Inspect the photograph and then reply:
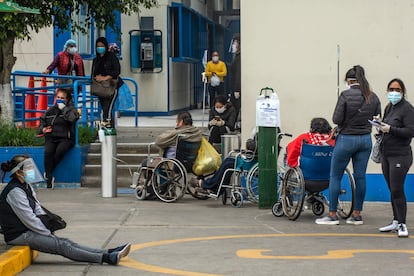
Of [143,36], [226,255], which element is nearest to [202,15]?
[143,36]

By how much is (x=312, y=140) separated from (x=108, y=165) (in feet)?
12.1

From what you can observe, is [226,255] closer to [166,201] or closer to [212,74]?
[166,201]

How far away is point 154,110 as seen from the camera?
77.7 feet

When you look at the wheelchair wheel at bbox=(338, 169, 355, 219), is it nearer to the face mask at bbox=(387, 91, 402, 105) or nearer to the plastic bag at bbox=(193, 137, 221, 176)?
the face mask at bbox=(387, 91, 402, 105)

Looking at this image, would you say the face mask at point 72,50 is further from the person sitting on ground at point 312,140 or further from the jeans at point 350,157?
the jeans at point 350,157

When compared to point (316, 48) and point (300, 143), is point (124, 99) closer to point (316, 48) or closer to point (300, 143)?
point (316, 48)

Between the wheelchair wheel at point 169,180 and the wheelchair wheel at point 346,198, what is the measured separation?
2.26 meters

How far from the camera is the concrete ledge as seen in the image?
8.70 metres

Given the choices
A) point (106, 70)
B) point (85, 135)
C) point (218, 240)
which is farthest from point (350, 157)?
point (106, 70)

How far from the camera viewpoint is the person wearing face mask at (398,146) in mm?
11281

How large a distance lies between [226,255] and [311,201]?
317 centimetres

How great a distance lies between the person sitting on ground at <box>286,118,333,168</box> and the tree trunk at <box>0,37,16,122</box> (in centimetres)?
622

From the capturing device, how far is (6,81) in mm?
16766

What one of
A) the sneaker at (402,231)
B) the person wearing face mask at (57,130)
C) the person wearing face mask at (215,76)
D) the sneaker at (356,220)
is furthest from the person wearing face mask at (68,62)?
the sneaker at (402,231)
